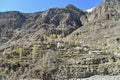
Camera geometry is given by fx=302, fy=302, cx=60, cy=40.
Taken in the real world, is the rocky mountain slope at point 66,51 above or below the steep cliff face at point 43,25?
below

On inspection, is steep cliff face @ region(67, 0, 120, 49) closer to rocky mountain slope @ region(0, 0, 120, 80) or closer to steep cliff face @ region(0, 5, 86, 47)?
rocky mountain slope @ region(0, 0, 120, 80)

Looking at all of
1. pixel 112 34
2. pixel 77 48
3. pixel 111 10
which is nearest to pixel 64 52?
pixel 77 48

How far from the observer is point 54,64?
77.7 metres

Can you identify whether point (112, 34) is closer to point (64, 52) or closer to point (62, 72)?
point (64, 52)

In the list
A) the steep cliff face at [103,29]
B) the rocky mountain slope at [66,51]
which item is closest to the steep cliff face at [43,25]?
the rocky mountain slope at [66,51]

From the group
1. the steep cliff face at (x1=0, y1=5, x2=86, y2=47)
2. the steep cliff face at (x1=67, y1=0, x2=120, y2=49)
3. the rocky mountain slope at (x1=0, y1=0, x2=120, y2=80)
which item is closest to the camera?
the rocky mountain slope at (x1=0, y1=0, x2=120, y2=80)

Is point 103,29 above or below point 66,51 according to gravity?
above

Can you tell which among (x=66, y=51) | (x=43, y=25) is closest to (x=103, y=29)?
(x=66, y=51)

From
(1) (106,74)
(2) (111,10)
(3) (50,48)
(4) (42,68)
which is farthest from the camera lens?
(2) (111,10)

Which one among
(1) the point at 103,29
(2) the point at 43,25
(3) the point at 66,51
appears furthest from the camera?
(2) the point at 43,25

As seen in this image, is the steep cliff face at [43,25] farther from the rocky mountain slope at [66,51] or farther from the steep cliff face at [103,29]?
the steep cliff face at [103,29]

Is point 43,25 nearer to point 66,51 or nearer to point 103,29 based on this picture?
point 103,29

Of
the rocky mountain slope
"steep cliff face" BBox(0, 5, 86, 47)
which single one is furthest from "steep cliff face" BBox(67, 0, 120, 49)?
"steep cliff face" BBox(0, 5, 86, 47)

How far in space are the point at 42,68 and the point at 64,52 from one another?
54.9 ft
